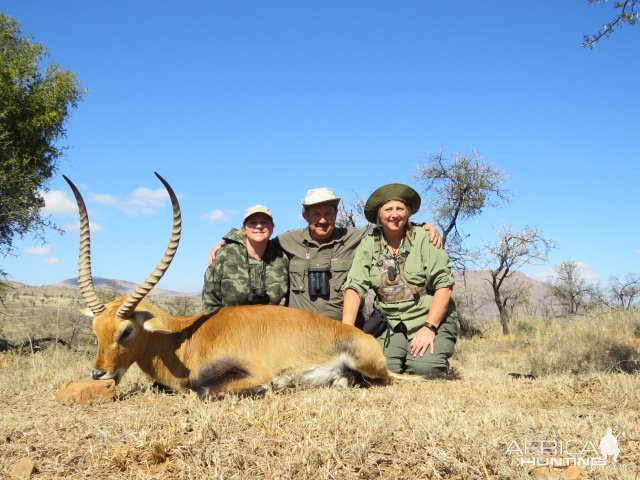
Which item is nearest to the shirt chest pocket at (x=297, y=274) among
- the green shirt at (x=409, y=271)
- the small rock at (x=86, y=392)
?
the green shirt at (x=409, y=271)

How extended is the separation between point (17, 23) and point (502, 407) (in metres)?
14.0

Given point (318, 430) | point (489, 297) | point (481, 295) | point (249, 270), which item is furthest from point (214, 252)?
point (489, 297)

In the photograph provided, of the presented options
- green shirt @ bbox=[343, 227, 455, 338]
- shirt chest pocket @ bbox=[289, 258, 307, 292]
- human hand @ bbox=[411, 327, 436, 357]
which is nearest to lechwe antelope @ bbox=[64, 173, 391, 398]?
human hand @ bbox=[411, 327, 436, 357]

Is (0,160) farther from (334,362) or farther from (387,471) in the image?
(387,471)

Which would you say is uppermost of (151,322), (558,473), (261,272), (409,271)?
(409,271)

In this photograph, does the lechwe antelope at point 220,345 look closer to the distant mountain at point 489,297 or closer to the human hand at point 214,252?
the human hand at point 214,252

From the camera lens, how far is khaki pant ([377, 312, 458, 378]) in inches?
256

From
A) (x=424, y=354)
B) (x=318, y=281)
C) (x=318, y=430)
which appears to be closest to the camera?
(x=318, y=430)

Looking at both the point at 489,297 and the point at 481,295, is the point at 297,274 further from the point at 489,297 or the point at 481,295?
the point at 489,297

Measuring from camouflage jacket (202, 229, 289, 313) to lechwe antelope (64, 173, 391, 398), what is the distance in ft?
4.08

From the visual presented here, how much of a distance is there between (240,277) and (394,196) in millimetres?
2223

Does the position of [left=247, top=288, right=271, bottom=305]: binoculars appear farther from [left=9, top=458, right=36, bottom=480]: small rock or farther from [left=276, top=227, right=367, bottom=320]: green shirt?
[left=9, top=458, right=36, bottom=480]: small rock

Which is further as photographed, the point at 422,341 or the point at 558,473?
the point at 422,341

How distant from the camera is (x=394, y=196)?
265 inches
